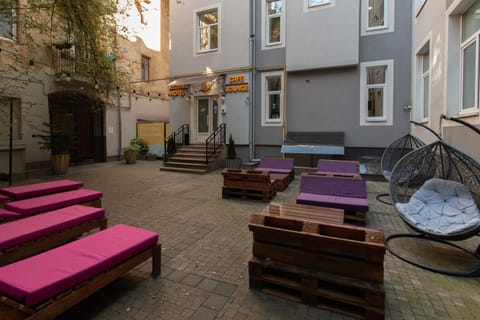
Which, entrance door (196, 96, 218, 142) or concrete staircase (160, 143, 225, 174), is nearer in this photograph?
concrete staircase (160, 143, 225, 174)

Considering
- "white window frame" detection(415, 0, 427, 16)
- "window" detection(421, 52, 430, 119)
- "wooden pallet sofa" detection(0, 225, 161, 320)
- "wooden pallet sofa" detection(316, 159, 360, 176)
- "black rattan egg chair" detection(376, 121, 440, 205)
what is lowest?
"wooden pallet sofa" detection(0, 225, 161, 320)

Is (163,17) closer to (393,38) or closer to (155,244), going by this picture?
(393,38)

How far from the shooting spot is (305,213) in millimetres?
3467

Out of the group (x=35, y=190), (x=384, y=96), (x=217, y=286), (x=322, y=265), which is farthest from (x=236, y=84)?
(x=322, y=265)

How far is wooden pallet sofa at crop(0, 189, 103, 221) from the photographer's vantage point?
3.55 m

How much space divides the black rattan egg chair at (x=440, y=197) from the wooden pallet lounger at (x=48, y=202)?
184 inches

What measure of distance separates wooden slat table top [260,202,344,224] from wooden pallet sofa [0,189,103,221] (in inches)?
118

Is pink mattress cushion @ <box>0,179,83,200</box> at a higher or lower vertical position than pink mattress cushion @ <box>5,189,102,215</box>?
higher

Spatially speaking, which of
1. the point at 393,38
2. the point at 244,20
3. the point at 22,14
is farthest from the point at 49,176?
the point at 393,38

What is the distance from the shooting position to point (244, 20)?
10.7 m

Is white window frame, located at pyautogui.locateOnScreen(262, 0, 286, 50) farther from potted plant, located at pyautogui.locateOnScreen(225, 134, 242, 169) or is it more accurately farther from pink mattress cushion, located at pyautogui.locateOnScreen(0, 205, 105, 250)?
pink mattress cushion, located at pyautogui.locateOnScreen(0, 205, 105, 250)

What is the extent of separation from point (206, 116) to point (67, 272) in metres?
10.6

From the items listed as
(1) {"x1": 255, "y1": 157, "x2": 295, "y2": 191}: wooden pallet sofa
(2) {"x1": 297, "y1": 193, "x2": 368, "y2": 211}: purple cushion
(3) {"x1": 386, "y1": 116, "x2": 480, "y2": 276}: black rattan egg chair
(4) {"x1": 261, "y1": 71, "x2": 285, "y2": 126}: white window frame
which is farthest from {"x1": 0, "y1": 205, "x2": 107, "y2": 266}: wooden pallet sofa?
(4) {"x1": 261, "y1": 71, "x2": 285, "y2": 126}: white window frame

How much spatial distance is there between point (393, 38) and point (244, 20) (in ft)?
18.5
